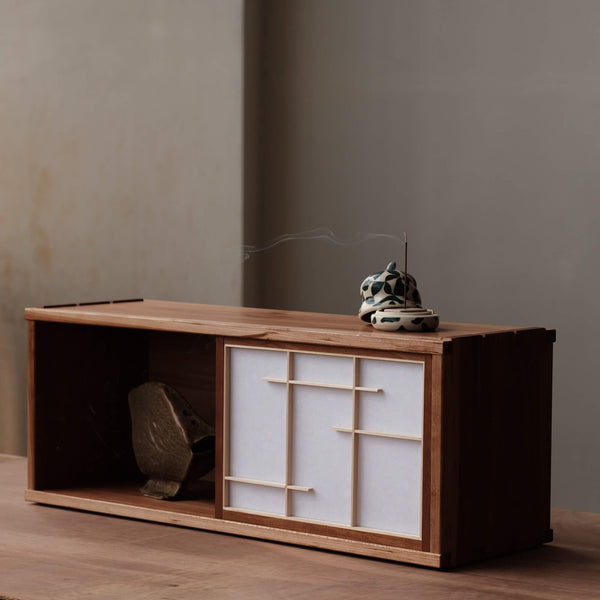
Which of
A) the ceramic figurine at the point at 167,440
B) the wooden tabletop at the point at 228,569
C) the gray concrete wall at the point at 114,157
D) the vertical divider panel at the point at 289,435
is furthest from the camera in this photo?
the gray concrete wall at the point at 114,157

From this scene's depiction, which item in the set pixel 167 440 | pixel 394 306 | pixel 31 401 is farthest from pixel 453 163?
pixel 31 401

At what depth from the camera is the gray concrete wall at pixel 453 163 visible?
242 centimetres

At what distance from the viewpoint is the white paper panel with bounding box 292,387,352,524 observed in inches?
79.5

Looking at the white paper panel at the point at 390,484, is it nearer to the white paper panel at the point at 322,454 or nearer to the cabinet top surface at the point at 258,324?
the white paper panel at the point at 322,454

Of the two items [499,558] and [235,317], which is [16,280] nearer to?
[235,317]

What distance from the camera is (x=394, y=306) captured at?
2.06 metres

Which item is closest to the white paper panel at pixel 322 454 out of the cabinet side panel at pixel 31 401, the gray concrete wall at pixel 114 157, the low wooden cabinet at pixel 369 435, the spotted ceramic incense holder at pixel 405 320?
the low wooden cabinet at pixel 369 435

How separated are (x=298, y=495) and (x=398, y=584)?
28 cm

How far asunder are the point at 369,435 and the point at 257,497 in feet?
0.86

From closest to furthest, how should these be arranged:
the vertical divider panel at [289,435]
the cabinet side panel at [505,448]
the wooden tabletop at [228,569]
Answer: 1. the wooden tabletop at [228,569]
2. the cabinet side panel at [505,448]
3. the vertical divider panel at [289,435]

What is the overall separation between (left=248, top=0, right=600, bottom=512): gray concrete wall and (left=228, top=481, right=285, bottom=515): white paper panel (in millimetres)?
643

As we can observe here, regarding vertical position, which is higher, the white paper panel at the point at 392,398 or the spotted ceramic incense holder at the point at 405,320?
the spotted ceramic incense holder at the point at 405,320

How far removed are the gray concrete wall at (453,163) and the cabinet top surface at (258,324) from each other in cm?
37

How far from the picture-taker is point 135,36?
9.57ft
